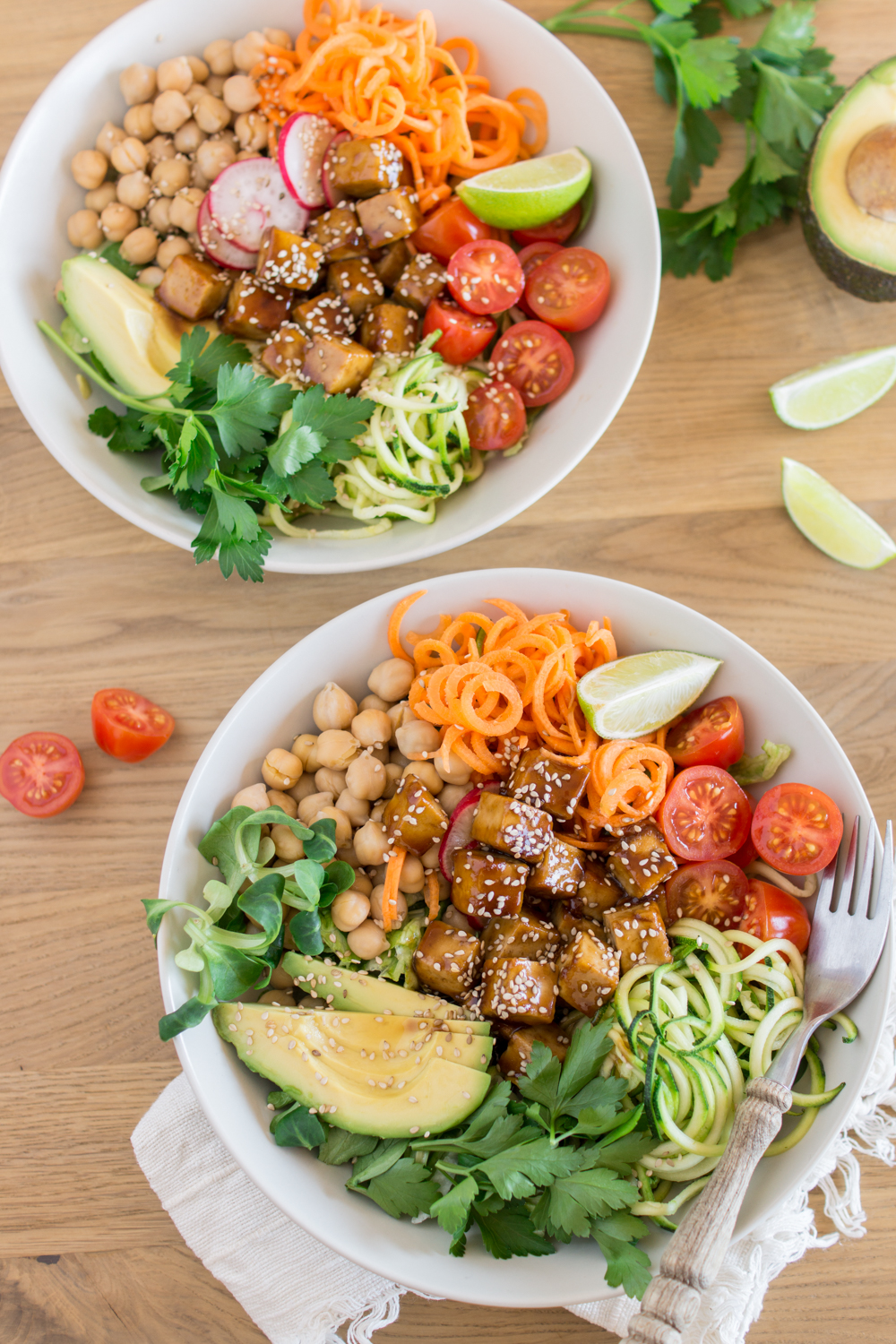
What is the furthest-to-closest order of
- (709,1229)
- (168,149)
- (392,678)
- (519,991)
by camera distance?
(168,149)
(392,678)
(519,991)
(709,1229)

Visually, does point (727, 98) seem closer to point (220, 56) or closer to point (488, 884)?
point (220, 56)

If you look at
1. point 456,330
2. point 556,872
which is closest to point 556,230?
point 456,330

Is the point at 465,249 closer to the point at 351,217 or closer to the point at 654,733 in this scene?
the point at 351,217

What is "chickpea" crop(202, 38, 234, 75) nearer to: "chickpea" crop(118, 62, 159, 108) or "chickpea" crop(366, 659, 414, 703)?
"chickpea" crop(118, 62, 159, 108)

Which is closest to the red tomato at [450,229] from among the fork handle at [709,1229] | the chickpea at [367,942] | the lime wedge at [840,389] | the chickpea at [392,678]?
the lime wedge at [840,389]

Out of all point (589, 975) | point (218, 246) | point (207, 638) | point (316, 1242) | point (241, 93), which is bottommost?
point (316, 1242)

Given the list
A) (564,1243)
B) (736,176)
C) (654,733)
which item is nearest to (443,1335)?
(564,1243)

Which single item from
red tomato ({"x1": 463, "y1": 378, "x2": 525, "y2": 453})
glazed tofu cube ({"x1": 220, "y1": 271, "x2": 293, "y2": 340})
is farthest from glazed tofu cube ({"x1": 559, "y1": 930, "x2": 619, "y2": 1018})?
glazed tofu cube ({"x1": 220, "y1": 271, "x2": 293, "y2": 340})

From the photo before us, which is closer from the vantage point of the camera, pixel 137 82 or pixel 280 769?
pixel 280 769
